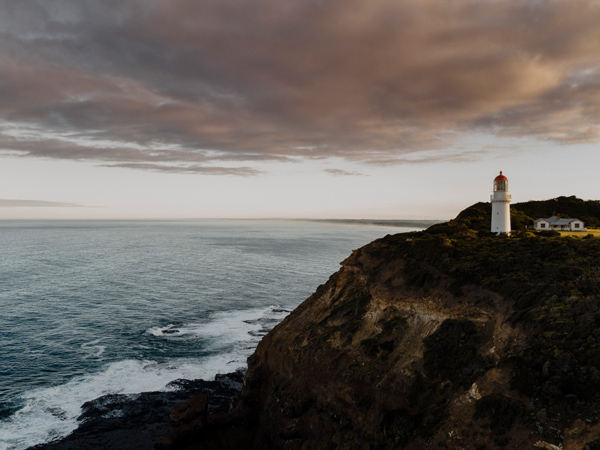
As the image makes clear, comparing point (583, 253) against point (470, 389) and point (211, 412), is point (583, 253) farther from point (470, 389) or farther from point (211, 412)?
point (211, 412)

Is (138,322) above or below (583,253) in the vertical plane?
below

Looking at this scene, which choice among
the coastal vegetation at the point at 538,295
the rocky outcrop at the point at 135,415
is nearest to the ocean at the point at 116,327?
the rocky outcrop at the point at 135,415

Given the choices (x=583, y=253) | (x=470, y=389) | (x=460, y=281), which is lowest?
(x=470, y=389)

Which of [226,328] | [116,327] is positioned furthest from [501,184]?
[116,327]

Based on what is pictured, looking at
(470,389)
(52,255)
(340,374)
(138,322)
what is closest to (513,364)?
(470,389)

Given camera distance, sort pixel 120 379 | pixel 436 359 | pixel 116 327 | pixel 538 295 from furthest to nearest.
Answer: pixel 116 327
pixel 120 379
pixel 538 295
pixel 436 359

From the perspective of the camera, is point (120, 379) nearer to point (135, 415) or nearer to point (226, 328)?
point (135, 415)

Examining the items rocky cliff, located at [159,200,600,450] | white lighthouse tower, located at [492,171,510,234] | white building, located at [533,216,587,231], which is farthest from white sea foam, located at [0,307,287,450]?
white building, located at [533,216,587,231]
